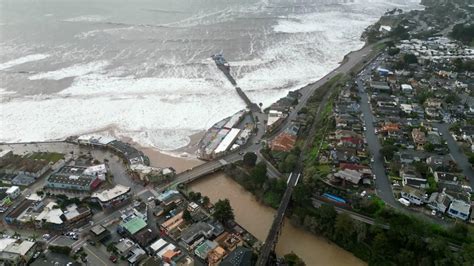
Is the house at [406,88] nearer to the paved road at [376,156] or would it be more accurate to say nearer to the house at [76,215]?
the paved road at [376,156]

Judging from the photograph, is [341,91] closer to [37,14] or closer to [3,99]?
[3,99]

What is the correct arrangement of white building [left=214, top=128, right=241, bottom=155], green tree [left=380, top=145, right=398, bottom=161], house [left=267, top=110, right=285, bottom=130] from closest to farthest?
1. green tree [left=380, top=145, right=398, bottom=161]
2. white building [left=214, top=128, right=241, bottom=155]
3. house [left=267, top=110, right=285, bottom=130]

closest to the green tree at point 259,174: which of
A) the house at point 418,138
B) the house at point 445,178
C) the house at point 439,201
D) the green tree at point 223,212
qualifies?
the green tree at point 223,212

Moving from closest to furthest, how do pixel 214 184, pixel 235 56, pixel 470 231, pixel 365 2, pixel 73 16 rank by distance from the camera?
pixel 470 231 < pixel 214 184 < pixel 235 56 < pixel 73 16 < pixel 365 2

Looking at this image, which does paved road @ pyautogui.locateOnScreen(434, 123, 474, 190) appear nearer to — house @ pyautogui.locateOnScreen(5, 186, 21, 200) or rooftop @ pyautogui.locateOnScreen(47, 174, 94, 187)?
rooftop @ pyautogui.locateOnScreen(47, 174, 94, 187)

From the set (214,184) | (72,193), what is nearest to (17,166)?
(72,193)

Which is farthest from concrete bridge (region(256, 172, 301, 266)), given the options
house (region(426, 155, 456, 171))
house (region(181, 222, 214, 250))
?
house (region(426, 155, 456, 171))
